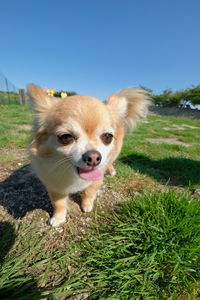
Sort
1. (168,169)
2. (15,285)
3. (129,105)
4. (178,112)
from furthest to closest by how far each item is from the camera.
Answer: (178,112), (168,169), (129,105), (15,285)

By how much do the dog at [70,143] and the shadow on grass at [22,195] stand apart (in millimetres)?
298

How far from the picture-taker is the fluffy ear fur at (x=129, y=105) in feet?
6.28

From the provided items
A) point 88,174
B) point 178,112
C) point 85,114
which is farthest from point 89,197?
point 178,112

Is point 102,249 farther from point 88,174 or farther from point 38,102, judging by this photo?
point 38,102

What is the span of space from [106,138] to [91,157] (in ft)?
0.96

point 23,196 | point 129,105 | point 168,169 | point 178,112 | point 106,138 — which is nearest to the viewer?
point 106,138

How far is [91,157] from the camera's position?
4.24 ft

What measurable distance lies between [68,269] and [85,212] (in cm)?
57

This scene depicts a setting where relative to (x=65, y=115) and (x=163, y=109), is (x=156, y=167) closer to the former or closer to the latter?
(x=65, y=115)

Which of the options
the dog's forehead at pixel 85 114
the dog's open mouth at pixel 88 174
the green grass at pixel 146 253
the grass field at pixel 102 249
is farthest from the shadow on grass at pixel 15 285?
the dog's forehead at pixel 85 114

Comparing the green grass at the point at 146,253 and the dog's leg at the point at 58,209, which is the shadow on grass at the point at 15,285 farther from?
the dog's leg at the point at 58,209

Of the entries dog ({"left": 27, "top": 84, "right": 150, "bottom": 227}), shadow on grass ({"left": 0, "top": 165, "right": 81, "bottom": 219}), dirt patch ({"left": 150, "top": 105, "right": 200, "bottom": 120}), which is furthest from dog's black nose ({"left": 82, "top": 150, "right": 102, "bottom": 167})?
dirt patch ({"left": 150, "top": 105, "right": 200, "bottom": 120})

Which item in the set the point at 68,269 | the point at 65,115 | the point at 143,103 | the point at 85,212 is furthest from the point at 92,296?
the point at 143,103

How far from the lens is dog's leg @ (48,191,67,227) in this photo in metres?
1.62
